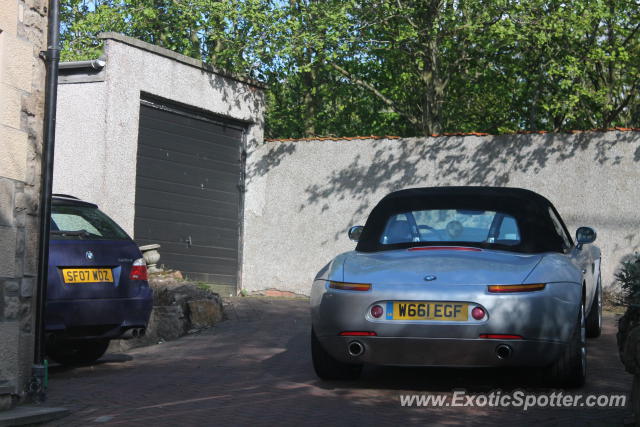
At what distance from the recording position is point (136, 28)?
27078 mm

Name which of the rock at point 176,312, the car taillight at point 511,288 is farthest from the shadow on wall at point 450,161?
the car taillight at point 511,288

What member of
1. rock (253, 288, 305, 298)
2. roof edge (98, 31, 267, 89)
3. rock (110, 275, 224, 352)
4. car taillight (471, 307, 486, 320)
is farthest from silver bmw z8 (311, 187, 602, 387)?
rock (253, 288, 305, 298)

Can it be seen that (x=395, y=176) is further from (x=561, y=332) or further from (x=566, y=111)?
(x=561, y=332)

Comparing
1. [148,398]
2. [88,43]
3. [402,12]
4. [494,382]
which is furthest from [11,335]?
[88,43]

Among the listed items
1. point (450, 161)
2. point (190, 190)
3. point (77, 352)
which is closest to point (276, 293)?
point (190, 190)

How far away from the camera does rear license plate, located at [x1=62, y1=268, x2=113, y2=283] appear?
7973 millimetres

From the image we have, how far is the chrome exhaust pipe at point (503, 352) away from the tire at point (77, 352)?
4.59 m

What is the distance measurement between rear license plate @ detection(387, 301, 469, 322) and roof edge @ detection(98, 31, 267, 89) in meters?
8.57

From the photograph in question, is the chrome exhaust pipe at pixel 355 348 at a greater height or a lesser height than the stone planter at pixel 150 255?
lesser

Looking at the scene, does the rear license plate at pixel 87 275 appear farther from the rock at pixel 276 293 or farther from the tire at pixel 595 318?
the rock at pixel 276 293

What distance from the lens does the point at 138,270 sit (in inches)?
339

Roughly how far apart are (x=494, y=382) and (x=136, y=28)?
2233 cm

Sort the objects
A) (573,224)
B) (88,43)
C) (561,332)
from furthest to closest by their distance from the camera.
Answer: (88,43) < (573,224) < (561,332)

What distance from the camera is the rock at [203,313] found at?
11523 mm
